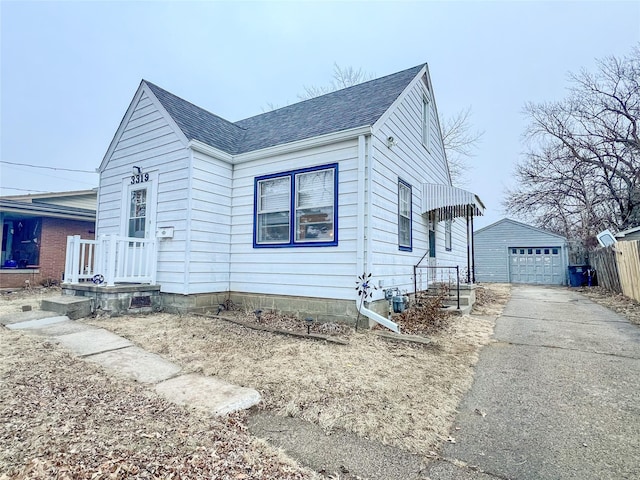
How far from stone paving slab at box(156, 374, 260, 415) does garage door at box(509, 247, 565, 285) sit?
21586mm

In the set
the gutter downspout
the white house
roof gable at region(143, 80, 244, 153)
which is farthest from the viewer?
roof gable at region(143, 80, 244, 153)

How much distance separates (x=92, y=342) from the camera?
458 cm

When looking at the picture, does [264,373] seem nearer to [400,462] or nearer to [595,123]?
[400,462]

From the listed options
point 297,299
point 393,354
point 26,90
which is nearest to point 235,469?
point 393,354

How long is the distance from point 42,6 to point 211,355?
18165 mm

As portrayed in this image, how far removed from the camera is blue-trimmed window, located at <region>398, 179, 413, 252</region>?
7.23m

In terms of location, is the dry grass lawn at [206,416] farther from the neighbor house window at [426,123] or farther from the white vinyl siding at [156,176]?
the neighbor house window at [426,123]

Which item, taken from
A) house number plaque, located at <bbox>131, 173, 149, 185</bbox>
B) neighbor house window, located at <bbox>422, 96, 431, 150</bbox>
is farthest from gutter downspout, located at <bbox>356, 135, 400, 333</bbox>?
house number plaque, located at <bbox>131, 173, 149, 185</bbox>

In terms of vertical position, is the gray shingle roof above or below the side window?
above

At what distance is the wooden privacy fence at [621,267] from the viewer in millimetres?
8961

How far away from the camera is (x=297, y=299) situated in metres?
6.32

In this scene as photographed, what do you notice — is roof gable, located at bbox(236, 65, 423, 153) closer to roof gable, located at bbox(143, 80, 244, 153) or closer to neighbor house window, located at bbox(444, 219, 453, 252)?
roof gable, located at bbox(143, 80, 244, 153)

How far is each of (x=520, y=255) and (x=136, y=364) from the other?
22.4 metres

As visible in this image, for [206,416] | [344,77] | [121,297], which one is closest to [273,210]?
[121,297]
